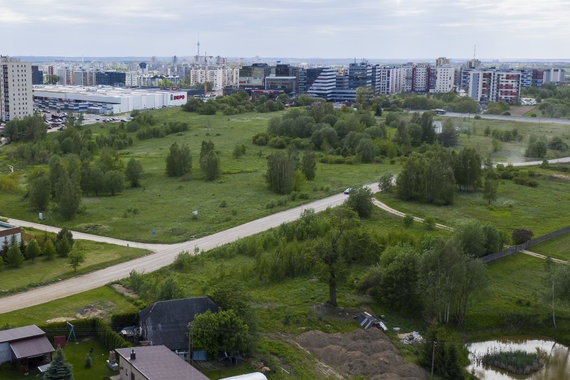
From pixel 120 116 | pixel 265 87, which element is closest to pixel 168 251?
pixel 120 116

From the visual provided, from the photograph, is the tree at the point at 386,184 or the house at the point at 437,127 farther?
the house at the point at 437,127

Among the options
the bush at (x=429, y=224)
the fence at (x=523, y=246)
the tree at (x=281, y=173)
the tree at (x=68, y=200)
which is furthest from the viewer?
the tree at (x=281, y=173)

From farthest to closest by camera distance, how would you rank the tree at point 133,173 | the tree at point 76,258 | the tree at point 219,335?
the tree at point 133,173
the tree at point 76,258
the tree at point 219,335

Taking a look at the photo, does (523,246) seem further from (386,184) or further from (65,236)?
(65,236)

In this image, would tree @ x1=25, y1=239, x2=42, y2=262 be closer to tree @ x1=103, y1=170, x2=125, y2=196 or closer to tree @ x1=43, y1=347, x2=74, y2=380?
tree @ x1=43, y1=347, x2=74, y2=380

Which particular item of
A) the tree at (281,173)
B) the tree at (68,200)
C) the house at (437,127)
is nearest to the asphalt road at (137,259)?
the tree at (68,200)

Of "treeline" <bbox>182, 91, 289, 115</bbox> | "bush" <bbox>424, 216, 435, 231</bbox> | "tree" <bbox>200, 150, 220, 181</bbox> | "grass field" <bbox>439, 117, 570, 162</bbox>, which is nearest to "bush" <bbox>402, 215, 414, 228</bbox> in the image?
"bush" <bbox>424, 216, 435, 231</bbox>

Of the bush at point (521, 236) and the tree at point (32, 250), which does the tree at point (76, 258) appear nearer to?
the tree at point (32, 250)
